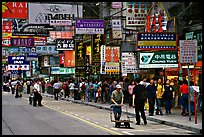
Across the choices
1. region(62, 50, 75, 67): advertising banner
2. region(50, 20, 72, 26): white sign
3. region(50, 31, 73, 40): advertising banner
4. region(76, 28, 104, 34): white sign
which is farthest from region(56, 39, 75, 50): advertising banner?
region(76, 28, 104, 34): white sign

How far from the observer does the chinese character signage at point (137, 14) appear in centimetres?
2841

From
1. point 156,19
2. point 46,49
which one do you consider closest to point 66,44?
point 46,49

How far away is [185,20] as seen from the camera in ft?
84.1

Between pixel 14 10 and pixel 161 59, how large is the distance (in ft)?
29.7

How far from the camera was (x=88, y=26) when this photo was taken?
2764 cm

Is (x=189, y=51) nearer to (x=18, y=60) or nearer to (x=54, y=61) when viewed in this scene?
(x=54, y=61)

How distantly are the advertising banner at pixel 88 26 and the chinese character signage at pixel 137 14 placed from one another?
1.85 meters

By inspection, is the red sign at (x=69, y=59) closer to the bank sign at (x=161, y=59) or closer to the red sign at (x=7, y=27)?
the red sign at (x=7, y=27)

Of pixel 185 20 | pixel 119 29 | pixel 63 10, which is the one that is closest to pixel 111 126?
pixel 185 20

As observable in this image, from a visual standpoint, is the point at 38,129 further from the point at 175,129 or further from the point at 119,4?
the point at 119,4

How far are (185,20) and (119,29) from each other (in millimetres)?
6535

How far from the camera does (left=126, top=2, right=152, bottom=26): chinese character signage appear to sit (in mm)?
28406

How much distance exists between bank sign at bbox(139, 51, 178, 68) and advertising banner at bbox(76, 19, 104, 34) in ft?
14.3

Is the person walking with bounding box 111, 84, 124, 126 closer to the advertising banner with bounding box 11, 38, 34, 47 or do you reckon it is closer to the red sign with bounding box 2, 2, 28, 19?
the red sign with bounding box 2, 2, 28, 19
